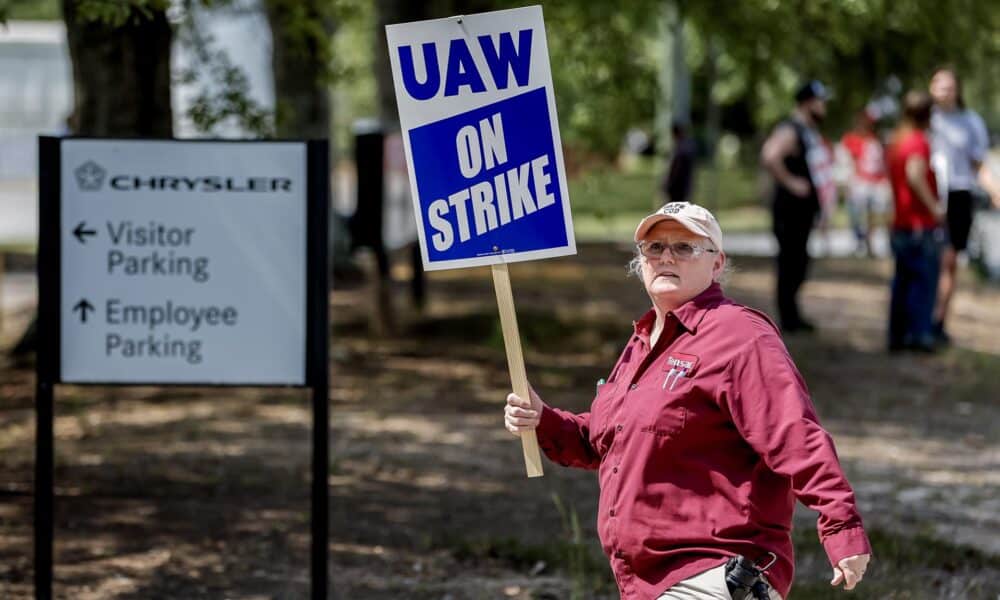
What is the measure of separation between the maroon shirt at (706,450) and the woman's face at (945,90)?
8438mm

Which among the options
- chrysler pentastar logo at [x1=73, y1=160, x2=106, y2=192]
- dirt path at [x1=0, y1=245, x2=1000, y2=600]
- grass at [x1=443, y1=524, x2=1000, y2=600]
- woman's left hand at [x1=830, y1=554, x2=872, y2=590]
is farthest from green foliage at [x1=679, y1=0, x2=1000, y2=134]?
woman's left hand at [x1=830, y1=554, x2=872, y2=590]

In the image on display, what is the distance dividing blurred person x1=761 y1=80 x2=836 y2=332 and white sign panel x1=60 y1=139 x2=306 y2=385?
7441mm

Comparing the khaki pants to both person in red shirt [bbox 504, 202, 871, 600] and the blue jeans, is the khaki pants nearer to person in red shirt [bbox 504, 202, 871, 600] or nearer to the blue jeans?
person in red shirt [bbox 504, 202, 871, 600]

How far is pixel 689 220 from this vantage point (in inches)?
153

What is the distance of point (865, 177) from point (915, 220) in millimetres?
10027

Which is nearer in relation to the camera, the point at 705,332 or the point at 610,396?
the point at 705,332

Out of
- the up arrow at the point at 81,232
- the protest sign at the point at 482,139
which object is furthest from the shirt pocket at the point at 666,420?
the up arrow at the point at 81,232

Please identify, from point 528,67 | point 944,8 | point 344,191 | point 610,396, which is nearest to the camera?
point 610,396

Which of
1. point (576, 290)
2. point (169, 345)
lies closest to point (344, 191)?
point (576, 290)

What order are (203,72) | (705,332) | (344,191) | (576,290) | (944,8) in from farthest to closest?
1. (344,191)
2. (576,290)
3. (944,8)
4. (203,72)
5. (705,332)

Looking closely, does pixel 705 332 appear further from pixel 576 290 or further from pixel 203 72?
pixel 576 290

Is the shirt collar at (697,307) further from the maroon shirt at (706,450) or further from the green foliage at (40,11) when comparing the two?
the green foliage at (40,11)

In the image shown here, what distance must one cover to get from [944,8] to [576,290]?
6020mm

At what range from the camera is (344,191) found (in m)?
38.5
